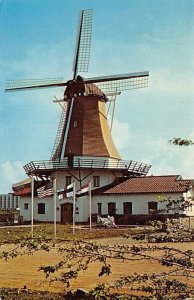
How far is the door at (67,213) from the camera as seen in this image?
36.3ft

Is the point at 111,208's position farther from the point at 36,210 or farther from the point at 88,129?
the point at 88,129

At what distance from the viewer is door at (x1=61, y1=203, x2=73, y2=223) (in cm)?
1106

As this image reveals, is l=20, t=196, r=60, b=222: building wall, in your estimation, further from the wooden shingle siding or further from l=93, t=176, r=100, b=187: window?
the wooden shingle siding

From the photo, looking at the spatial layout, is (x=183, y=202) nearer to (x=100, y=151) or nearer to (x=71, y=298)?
(x=71, y=298)

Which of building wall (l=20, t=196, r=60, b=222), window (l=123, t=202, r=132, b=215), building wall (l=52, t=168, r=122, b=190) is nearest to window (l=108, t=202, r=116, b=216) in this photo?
window (l=123, t=202, r=132, b=215)

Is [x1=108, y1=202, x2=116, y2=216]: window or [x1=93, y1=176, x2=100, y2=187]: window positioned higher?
[x1=93, y1=176, x2=100, y2=187]: window

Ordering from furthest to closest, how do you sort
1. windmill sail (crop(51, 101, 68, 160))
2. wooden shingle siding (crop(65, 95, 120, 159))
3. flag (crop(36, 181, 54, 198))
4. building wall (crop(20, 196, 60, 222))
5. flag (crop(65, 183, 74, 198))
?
wooden shingle siding (crop(65, 95, 120, 159)) < windmill sail (crop(51, 101, 68, 160)) < flag (crop(65, 183, 74, 198)) < building wall (crop(20, 196, 60, 222)) < flag (crop(36, 181, 54, 198))

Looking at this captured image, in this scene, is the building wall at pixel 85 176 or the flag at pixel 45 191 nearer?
the flag at pixel 45 191

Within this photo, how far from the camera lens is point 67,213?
1144 cm

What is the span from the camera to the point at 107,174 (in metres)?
→ 13.4

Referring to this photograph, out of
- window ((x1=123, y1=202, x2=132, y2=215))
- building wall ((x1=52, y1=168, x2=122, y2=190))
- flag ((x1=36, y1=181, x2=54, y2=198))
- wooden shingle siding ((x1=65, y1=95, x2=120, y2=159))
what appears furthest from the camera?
wooden shingle siding ((x1=65, y1=95, x2=120, y2=159))

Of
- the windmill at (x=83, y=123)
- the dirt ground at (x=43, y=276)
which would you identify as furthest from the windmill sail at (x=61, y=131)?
the dirt ground at (x=43, y=276)

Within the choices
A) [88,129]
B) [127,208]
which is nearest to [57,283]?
[127,208]

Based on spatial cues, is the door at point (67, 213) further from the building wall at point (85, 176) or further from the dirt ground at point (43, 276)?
the dirt ground at point (43, 276)
